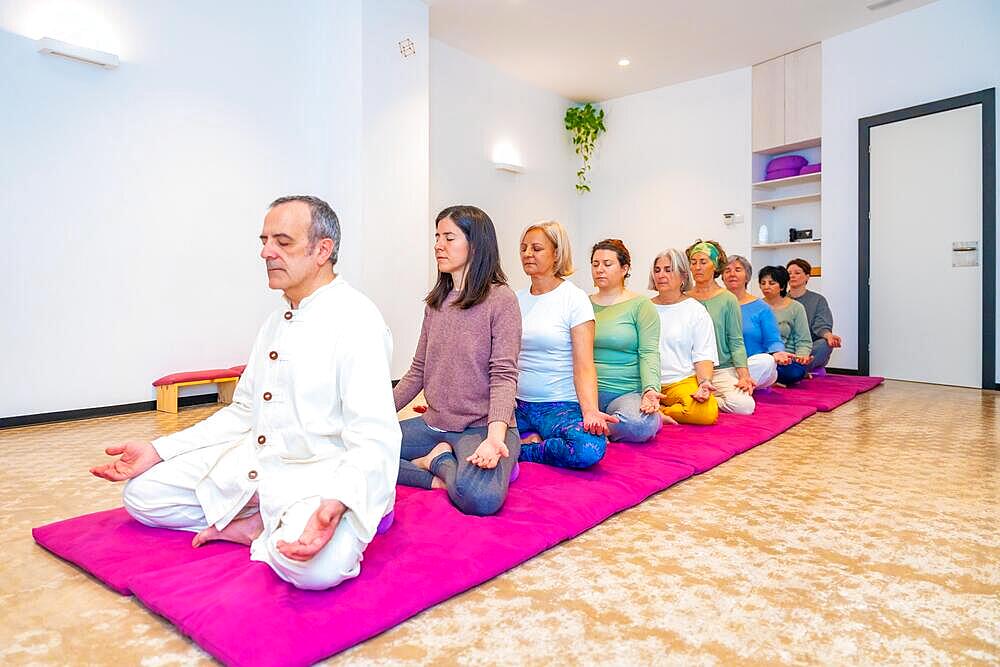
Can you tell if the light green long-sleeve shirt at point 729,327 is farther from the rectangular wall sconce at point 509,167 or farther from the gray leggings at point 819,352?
the rectangular wall sconce at point 509,167

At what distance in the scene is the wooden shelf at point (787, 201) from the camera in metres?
6.05

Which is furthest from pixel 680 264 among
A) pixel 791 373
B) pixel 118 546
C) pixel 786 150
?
pixel 786 150

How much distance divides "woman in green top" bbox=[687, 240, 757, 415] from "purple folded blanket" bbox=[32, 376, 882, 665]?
1263 millimetres

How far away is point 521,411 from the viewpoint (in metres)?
2.76

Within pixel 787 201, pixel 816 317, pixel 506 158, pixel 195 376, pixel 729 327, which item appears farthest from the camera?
pixel 506 158

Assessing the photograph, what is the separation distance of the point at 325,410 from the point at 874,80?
19.0 feet

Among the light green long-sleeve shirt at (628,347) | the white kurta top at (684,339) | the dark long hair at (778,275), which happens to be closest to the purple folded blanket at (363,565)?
the light green long-sleeve shirt at (628,347)

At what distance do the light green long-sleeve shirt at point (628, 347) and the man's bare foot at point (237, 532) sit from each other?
1745 mm

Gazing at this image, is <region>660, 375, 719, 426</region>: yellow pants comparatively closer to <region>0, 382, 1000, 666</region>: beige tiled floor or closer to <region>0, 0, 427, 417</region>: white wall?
<region>0, 382, 1000, 666</region>: beige tiled floor

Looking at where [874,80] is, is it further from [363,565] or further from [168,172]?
[363,565]

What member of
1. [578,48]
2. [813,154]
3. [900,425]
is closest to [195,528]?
[900,425]

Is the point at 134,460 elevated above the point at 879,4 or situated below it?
below

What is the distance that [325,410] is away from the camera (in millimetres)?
1544

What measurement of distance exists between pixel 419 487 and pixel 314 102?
3554 mm
